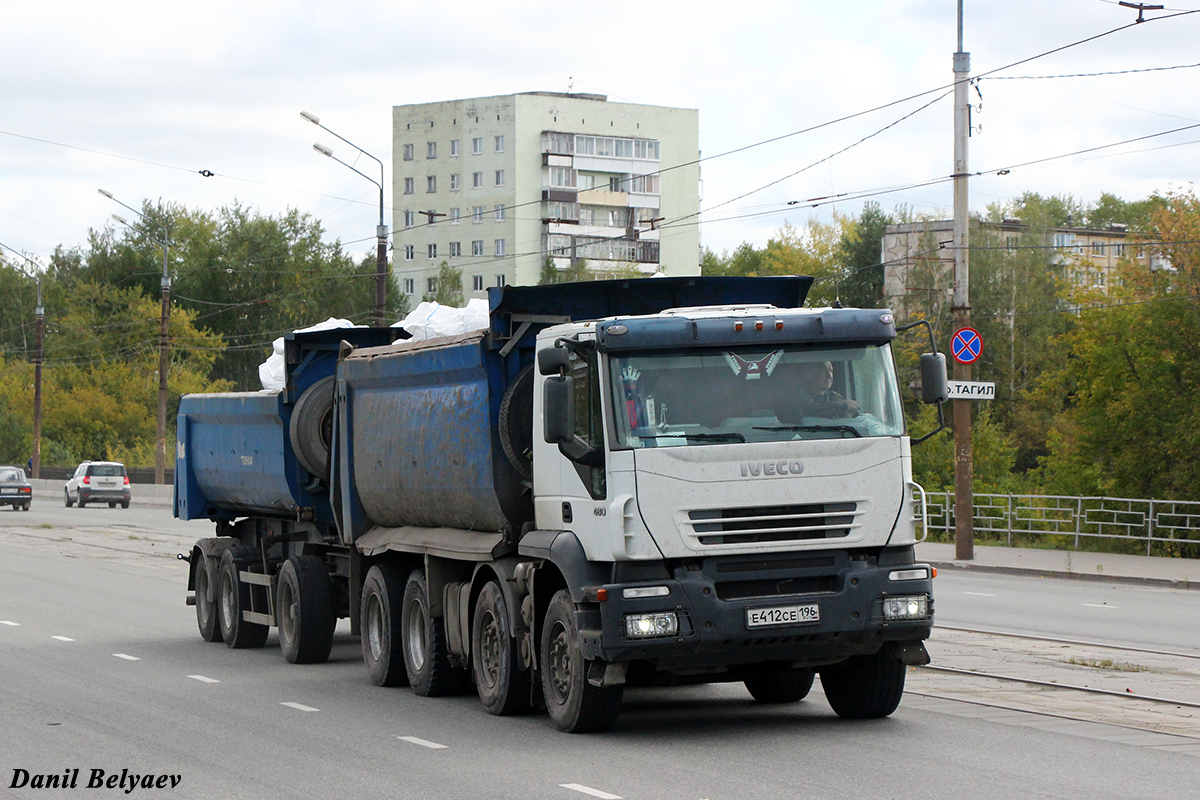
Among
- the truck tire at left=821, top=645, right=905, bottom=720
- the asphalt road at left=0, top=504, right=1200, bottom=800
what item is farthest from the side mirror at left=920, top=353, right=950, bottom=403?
the asphalt road at left=0, top=504, right=1200, bottom=800

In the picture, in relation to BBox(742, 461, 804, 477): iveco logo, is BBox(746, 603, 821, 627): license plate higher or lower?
lower

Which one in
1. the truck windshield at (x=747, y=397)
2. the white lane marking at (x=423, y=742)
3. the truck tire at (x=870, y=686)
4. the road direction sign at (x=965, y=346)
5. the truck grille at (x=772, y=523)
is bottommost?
the white lane marking at (x=423, y=742)

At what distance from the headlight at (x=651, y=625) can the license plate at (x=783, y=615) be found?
46cm

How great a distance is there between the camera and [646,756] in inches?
359

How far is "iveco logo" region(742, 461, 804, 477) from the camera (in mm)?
9484

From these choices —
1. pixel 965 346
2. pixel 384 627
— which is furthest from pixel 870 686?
pixel 965 346

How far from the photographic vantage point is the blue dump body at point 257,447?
14797mm

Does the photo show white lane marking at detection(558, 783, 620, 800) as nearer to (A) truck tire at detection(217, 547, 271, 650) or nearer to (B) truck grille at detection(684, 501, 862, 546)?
(B) truck grille at detection(684, 501, 862, 546)

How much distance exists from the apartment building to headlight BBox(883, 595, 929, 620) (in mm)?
83729

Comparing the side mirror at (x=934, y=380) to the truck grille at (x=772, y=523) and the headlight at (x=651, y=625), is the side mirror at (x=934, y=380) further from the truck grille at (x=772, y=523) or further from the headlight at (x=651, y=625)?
the headlight at (x=651, y=625)

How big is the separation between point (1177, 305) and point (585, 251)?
68007 mm

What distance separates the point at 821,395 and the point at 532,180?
285 feet

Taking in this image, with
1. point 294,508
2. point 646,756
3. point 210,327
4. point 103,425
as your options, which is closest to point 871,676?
point 646,756

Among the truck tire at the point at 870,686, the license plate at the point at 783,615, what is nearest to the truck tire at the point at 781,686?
the truck tire at the point at 870,686
